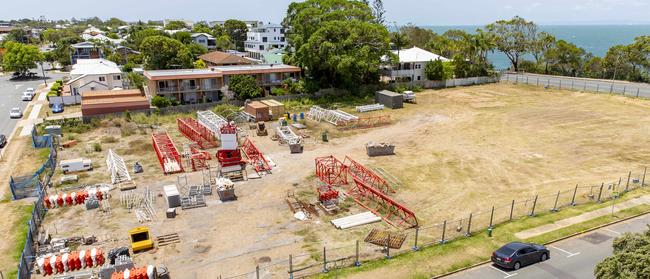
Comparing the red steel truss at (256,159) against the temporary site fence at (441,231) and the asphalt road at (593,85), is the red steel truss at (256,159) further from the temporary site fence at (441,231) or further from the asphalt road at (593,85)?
the asphalt road at (593,85)

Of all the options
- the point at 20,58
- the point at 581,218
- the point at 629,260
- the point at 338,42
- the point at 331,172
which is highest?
the point at 338,42

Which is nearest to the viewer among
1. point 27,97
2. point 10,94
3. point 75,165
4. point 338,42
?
point 75,165

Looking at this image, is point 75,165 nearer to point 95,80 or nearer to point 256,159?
point 256,159

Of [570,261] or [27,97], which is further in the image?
[27,97]

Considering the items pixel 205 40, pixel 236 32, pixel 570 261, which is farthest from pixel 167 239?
pixel 236 32

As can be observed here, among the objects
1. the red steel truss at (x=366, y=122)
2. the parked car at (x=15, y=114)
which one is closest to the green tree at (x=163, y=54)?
the parked car at (x=15, y=114)

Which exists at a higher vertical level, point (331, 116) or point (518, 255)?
point (331, 116)

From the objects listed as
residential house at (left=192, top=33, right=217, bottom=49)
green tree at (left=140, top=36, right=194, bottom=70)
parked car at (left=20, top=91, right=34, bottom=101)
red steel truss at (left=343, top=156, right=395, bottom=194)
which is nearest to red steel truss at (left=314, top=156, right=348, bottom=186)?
red steel truss at (left=343, top=156, right=395, bottom=194)
